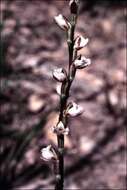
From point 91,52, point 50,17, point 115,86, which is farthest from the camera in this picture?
point 50,17

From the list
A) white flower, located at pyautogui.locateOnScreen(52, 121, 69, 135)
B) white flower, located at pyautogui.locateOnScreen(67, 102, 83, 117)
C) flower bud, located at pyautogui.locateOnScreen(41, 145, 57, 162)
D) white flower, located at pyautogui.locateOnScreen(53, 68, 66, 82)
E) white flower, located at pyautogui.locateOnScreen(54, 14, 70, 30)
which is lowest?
flower bud, located at pyautogui.locateOnScreen(41, 145, 57, 162)

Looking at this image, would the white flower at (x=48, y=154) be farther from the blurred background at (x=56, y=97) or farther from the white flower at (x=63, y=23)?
the blurred background at (x=56, y=97)

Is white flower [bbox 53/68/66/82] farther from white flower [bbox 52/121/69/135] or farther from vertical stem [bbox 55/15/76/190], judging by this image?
white flower [bbox 52/121/69/135]

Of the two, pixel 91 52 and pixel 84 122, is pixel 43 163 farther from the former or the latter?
pixel 91 52

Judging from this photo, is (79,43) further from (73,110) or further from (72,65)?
(73,110)

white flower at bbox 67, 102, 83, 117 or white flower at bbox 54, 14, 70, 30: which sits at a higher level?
Result: white flower at bbox 54, 14, 70, 30

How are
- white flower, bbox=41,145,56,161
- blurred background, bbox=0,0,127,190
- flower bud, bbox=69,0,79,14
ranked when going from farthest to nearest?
blurred background, bbox=0,0,127,190 → white flower, bbox=41,145,56,161 → flower bud, bbox=69,0,79,14

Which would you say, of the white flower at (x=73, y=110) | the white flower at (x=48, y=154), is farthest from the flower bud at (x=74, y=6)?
the white flower at (x=48, y=154)

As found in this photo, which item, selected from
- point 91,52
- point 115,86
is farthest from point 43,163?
point 91,52

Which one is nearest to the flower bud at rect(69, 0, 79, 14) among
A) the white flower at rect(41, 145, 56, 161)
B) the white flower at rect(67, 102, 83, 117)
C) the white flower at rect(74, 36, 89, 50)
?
the white flower at rect(74, 36, 89, 50)
